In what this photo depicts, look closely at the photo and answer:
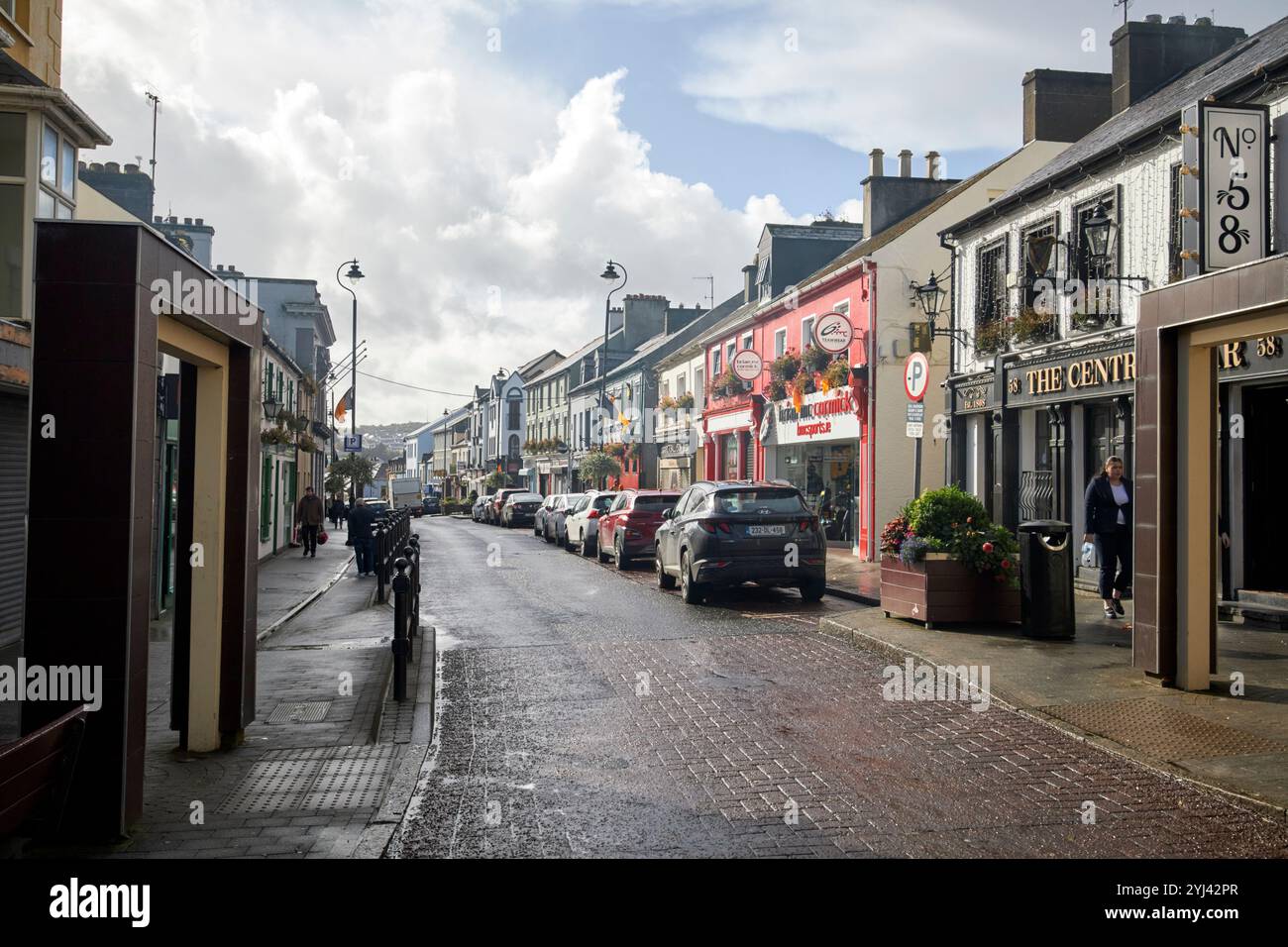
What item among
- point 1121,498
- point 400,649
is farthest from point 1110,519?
point 400,649

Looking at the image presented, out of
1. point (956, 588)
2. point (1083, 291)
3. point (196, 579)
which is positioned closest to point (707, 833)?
point (196, 579)

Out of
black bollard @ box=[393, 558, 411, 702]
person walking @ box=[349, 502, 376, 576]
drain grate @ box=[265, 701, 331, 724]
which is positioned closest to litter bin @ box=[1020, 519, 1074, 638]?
black bollard @ box=[393, 558, 411, 702]

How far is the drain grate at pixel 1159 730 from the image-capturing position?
6.25m

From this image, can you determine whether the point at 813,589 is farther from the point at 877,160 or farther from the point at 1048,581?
the point at 877,160

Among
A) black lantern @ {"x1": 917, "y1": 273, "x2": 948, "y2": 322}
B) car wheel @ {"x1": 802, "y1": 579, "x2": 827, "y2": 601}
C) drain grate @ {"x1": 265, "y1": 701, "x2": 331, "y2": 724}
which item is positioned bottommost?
drain grate @ {"x1": 265, "y1": 701, "x2": 331, "y2": 724}

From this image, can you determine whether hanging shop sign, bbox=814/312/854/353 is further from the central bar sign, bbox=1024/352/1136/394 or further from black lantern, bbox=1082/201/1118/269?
black lantern, bbox=1082/201/1118/269

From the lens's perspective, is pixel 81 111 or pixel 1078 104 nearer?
pixel 81 111

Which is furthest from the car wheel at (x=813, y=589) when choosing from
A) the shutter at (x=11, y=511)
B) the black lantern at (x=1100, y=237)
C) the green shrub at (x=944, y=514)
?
the shutter at (x=11, y=511)

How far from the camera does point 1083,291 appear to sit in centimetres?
1541

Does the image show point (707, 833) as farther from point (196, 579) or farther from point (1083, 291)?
point (1083, 291)

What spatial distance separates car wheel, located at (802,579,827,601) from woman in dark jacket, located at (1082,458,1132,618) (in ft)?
12.7

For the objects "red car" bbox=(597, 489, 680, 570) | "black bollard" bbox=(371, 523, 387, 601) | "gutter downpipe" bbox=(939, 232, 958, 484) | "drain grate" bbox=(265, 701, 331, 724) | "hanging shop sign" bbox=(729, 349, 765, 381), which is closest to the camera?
"drain grate" bbox=(265, 701, 331, 724)

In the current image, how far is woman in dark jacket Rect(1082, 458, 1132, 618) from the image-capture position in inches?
461
